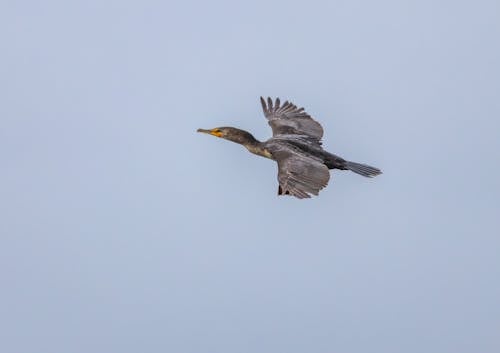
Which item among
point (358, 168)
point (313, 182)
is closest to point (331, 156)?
point (358, 168)

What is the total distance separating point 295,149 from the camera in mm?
39094

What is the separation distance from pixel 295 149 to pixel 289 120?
14.5ft

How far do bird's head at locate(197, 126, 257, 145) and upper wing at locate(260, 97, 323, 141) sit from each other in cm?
164

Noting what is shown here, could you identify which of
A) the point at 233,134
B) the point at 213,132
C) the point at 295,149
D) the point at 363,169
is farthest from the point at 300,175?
the point at 213,132

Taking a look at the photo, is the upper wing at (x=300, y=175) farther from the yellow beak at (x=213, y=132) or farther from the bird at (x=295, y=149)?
the yellow beak at (x=213, y=132)

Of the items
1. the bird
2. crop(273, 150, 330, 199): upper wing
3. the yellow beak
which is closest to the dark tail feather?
the bird

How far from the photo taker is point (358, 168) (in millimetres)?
39812

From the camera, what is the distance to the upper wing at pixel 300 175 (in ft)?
116

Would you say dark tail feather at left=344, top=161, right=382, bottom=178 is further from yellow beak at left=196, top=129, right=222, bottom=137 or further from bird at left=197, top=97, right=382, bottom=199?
yellow beak at left=196, top=129, right=222, bottom=137

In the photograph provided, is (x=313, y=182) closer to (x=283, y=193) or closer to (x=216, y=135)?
(x=283, y=193)

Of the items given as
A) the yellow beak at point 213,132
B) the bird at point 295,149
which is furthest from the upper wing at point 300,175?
the yellow beak at point 213,132

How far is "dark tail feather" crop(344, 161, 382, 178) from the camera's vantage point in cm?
3950

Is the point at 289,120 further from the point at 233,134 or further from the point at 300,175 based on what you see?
the point at 300,175

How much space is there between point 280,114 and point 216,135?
321 cm
